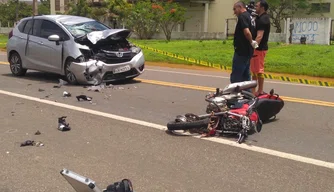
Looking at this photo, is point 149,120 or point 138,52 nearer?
point 149,120

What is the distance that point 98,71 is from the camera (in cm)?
999

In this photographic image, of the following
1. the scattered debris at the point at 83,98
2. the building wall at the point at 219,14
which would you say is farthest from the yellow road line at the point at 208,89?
the building wall at the point at 219,14

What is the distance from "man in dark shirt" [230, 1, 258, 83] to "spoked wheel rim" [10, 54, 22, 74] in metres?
6.69

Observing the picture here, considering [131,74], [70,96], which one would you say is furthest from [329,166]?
[131,74]

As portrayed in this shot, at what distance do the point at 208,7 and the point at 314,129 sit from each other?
31.5 meters

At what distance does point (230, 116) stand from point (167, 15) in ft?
87.1

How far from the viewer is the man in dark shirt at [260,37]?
26.8 feet

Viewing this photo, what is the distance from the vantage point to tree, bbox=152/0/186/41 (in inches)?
1245

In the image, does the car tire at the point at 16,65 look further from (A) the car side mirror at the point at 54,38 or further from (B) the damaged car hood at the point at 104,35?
(B) the damaged car hood at the point at 104,35

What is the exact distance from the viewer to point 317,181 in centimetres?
443

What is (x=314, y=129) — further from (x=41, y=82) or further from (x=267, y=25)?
(x=41, y=82)

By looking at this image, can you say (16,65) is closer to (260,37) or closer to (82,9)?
(260,37)

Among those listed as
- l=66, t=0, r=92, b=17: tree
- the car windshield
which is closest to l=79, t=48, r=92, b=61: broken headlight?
the car windshield

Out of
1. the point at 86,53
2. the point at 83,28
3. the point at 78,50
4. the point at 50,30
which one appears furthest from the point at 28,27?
the point at 86,53
